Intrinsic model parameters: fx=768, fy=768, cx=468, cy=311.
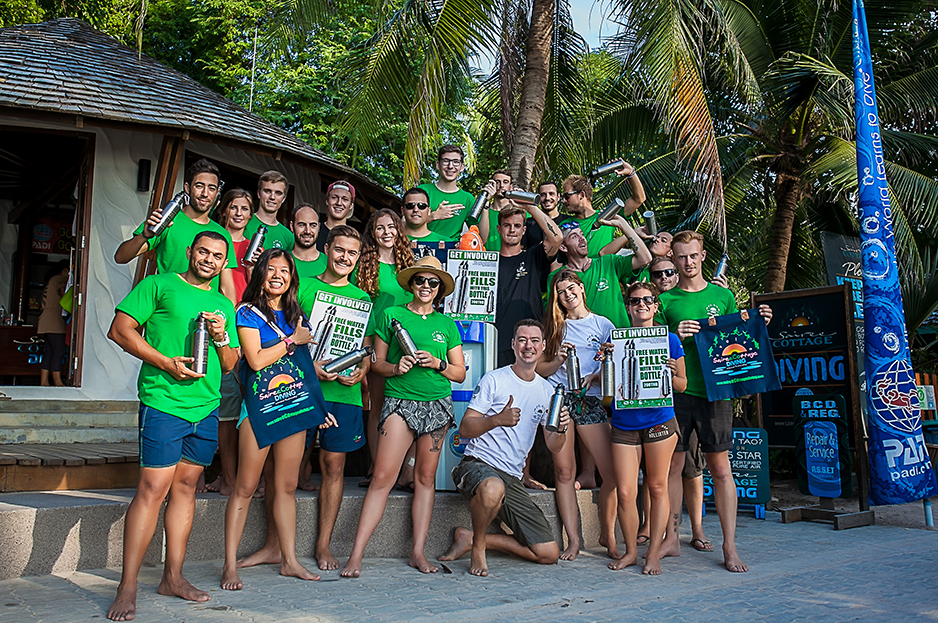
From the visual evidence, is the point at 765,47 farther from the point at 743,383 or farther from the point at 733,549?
the point at 733,549

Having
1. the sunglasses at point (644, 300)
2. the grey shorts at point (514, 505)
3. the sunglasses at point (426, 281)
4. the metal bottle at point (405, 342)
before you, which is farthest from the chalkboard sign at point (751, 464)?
the metal bottle at point (405, 342)

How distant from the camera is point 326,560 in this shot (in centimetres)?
512

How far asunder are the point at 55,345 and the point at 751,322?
9562mm

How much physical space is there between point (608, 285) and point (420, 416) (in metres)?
2.16

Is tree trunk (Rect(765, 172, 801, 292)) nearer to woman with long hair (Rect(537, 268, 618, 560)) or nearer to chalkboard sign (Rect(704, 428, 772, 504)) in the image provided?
chalkboard sign (Rect(704, 428, 772, 504))

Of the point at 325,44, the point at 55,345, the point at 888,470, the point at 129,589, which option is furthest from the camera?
the point at 325,44

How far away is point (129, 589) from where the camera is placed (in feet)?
13.0

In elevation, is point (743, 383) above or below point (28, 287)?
below

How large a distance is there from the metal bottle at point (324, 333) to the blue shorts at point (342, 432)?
1.10 feet

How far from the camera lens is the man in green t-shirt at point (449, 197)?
711 centimetres

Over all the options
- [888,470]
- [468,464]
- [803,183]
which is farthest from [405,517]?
[803,183]

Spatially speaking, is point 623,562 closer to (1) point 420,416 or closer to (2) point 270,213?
(1) point 420,416

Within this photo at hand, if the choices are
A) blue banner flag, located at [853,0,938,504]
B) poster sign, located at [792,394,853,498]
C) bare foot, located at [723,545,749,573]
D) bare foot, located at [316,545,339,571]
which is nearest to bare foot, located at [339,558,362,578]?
bare foot, located at [316,545,339,571]

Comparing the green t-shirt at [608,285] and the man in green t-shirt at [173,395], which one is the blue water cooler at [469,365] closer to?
the green t-shirt at [608,285]
